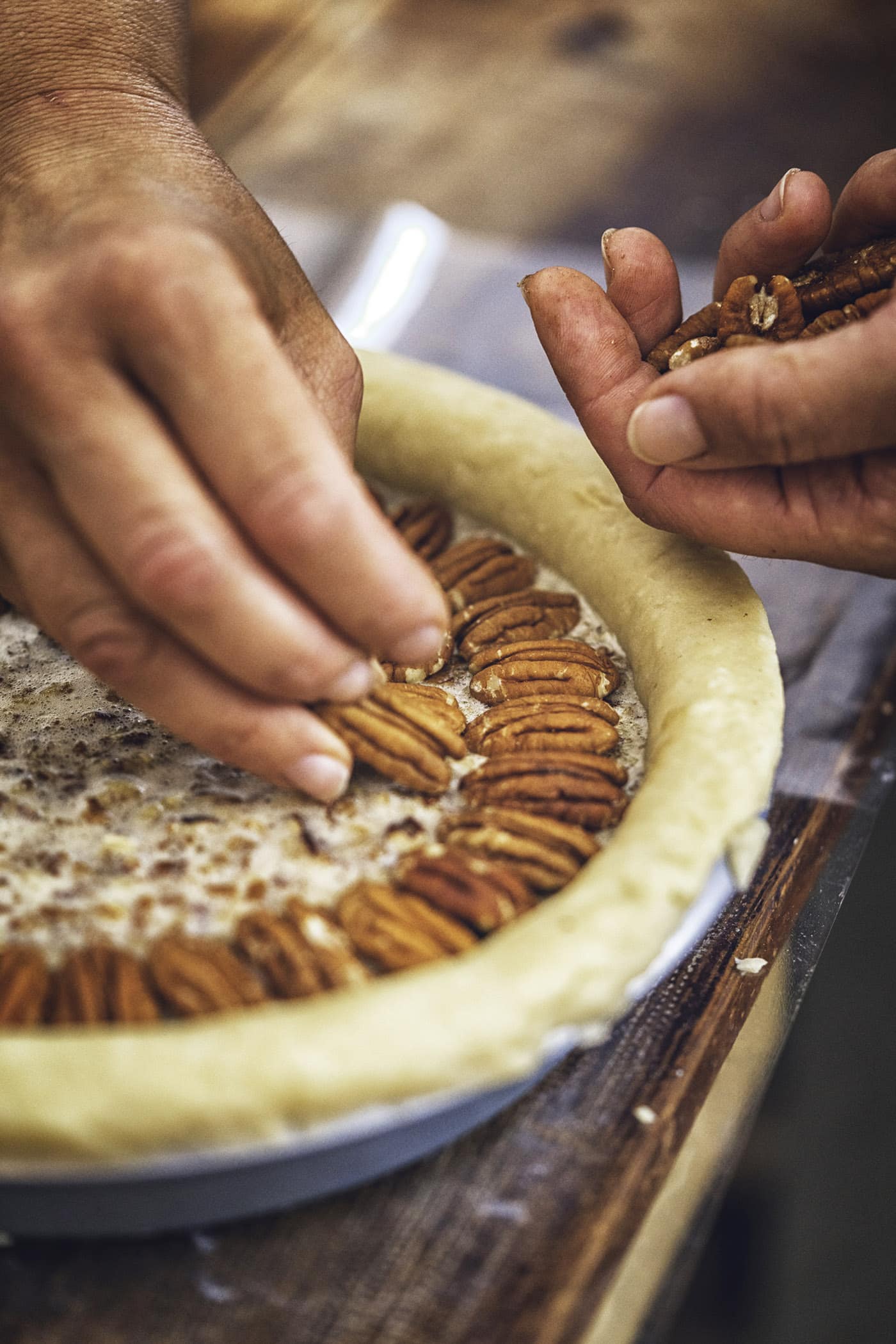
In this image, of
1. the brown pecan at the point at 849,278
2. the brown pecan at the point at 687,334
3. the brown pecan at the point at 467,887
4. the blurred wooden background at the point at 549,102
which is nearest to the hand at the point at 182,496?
the brown pecan at the point at 467,887

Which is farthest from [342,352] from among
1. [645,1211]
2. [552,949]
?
[645,1211]

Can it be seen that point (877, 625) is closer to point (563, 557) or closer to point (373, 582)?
point (563, 557)

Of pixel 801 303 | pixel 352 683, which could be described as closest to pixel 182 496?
pixel 352 683

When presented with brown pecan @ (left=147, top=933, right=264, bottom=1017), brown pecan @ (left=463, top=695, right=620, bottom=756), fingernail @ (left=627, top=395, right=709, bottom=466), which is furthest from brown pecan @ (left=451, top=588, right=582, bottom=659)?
brown pecan @ (left=147, top=933, right=264, bottom=1017)

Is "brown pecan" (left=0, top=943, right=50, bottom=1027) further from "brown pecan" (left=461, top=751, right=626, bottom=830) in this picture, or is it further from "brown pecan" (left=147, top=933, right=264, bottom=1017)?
"brown pecan" (left=461, top=751, right=626, bottom=830)

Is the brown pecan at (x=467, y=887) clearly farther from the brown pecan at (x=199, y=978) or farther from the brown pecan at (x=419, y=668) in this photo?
the brown pecan at (x=419, y=668)

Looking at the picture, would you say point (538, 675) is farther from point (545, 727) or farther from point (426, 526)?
point (426, 526)

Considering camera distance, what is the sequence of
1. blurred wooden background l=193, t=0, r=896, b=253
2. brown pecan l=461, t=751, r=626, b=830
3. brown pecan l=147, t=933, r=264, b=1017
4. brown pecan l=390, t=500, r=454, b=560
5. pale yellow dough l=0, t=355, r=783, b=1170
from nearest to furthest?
pale yellow dough l=0, t=355, r=783, b=1170
brown pecan l=147, t=933, r=264, b=1017
brown pecan l=461, t=751, r=626, b=830
brown pecan l=390, t=500, r=454, b=560
blurred wooden background l=193, t=0, r=896, b=253
